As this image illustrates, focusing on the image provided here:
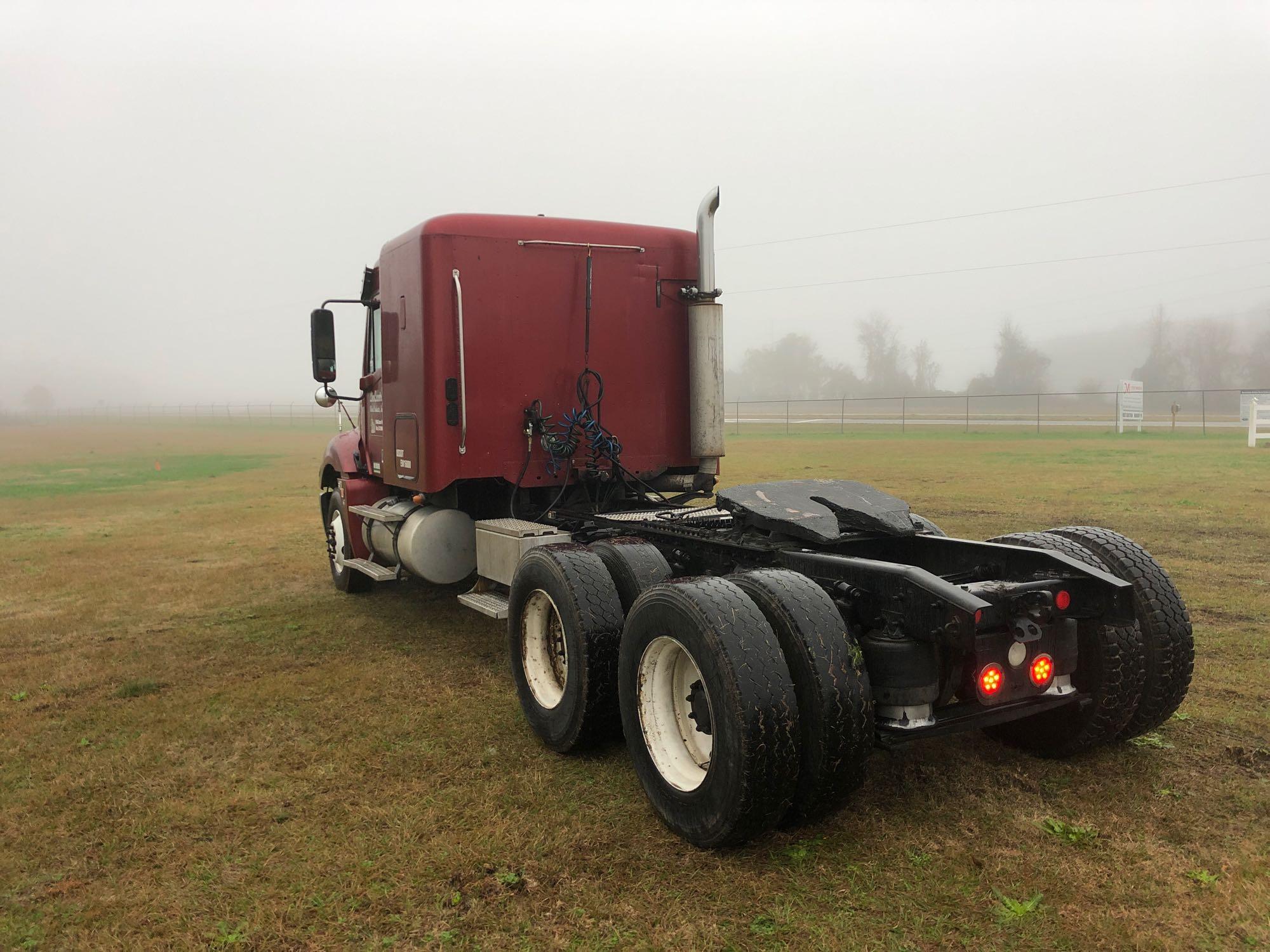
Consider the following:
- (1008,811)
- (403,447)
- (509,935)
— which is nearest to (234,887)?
(509,935)

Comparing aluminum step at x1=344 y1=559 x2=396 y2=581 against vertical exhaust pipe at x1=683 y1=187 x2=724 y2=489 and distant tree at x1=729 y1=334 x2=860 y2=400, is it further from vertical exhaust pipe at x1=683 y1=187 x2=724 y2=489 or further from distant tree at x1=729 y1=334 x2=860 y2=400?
distant tree at x1=729 y1=334 x2=860 y2=400

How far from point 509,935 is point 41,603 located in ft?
23.3

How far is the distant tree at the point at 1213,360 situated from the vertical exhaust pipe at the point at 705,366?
361 ft

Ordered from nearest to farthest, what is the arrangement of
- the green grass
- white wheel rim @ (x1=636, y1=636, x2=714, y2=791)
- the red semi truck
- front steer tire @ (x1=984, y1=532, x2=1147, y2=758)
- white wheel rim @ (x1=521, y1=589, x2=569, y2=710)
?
the red semi truck
white wheel rim @ (x1=636, y1=636, x2=714, y2=791)
front steer tire @ (x1=984, y1=532, x2=1147, y2=758)
white wheel rim @ (x1=521, y1=589, x2=569, y2=710)
the green grass

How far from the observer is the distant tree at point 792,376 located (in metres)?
127

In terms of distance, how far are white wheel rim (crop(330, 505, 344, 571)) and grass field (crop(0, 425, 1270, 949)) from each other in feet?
2.92

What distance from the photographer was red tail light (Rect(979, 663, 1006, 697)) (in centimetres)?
324

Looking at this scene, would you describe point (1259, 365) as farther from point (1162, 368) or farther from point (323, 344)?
point (323, 344)

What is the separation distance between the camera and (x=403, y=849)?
3.41m

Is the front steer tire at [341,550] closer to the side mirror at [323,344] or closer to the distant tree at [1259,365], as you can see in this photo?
the side mirror at [323,344]

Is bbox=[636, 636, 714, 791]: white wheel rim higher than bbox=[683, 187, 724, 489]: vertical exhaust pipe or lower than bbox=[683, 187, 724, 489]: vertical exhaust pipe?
lower

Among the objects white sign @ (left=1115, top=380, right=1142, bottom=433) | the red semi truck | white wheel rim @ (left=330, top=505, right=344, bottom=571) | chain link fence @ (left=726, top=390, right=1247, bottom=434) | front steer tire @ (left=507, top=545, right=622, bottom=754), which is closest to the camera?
the red semi truck

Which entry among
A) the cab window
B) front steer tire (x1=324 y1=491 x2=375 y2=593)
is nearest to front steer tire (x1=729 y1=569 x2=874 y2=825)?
the cab window

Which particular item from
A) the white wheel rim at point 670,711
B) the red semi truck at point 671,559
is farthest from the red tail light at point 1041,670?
the white wheel rim at point 670,711
